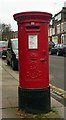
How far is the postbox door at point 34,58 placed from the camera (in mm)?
6406

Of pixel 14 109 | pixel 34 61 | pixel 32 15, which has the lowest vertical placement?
pixel 14 109

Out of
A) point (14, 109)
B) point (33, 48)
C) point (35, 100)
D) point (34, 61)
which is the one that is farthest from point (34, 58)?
point (14, 109)

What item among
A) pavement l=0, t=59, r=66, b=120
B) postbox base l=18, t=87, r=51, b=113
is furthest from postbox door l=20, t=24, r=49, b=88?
pavement l=0, t=59, r=66, b=120

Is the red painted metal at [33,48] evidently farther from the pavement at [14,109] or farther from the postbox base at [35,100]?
the pavement at [14,109]

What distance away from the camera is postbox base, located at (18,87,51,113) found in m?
6.30

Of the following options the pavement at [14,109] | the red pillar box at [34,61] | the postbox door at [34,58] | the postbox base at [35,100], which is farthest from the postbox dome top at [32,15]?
the pavement at [14,109]

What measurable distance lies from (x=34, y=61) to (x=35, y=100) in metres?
0.76

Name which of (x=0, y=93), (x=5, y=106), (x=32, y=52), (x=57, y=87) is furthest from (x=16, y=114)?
(x=57, y=87)

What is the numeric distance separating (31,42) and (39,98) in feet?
3.62

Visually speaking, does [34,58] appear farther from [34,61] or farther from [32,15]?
[32,15]

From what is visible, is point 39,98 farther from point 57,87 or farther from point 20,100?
point 57,87

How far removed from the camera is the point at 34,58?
6.39 meters

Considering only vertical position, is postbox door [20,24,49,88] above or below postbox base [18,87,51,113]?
above

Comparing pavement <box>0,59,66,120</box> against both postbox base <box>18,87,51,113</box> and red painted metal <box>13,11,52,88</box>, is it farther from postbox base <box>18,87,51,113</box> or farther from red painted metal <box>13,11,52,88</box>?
red painted metal <box>13,11,52,88</box>
